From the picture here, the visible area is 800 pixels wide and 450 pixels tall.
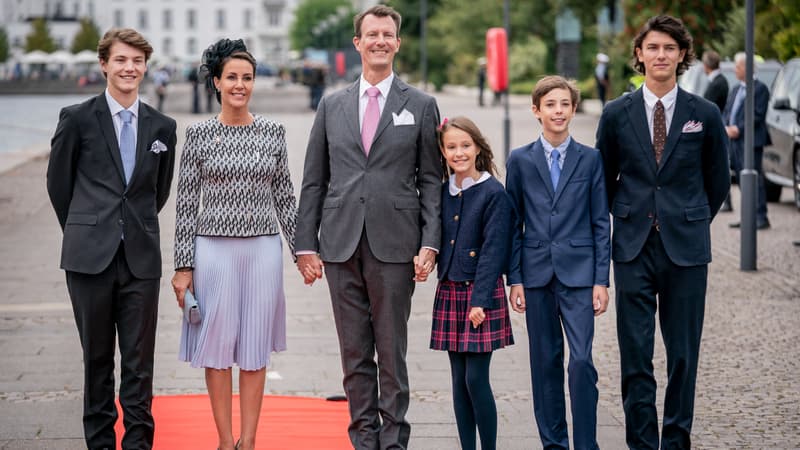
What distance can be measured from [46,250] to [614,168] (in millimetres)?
9478

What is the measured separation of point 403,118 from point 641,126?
1042 millimetres

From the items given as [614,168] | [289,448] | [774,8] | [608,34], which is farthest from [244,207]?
[608,34]

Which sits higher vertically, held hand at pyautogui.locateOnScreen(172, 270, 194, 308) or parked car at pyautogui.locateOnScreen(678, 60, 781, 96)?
parked car at pyautogui.locateOnScreen(678, 60, 781, 96)

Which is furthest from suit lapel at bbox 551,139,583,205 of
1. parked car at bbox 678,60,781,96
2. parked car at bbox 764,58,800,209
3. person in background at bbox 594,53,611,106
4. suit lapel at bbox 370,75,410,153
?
person in background at bbox 594,53,611,106

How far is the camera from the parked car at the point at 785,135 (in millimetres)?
16859

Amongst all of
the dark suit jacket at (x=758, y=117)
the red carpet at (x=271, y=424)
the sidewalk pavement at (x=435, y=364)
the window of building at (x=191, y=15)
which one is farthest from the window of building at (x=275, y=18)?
the red carpet at (x=271, y=424)

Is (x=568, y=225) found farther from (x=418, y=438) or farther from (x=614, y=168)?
(x=418, y=438)

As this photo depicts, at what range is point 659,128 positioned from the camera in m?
5.96

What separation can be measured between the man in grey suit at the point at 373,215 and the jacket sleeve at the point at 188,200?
1.52ft

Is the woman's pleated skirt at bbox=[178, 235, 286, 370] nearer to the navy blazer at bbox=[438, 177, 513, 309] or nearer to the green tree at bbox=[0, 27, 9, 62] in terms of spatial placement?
the navy blazer at bbox=[438, 177, 513, 309]

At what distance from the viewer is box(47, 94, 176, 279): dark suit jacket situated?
583 cm

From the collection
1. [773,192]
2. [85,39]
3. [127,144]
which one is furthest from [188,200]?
[85,39]

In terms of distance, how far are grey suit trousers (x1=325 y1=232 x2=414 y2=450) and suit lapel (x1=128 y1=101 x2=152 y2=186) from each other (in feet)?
3.04

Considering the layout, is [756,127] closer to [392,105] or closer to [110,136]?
[392,105]
